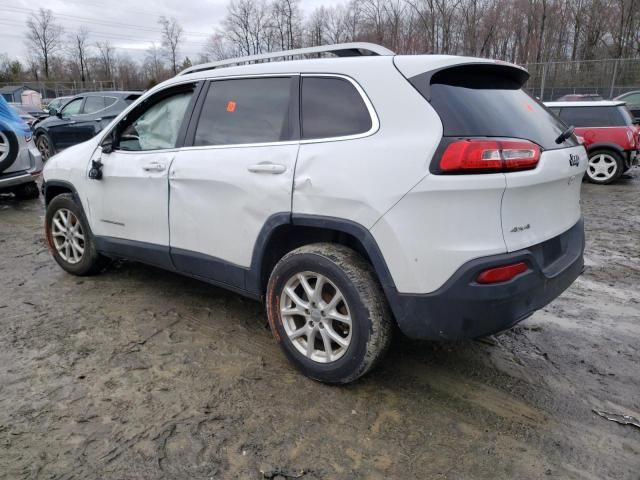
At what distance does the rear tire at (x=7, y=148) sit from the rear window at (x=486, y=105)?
23.0 feet

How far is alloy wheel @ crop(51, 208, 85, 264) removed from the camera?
177 inches

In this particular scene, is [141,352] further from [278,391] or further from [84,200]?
[84,200]

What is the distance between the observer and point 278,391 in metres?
2.84

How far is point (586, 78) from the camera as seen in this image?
23953 mm

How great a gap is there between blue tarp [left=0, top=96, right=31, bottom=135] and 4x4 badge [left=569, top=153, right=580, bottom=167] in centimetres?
761

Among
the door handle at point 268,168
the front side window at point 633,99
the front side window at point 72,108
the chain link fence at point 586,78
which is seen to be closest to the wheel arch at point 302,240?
the door handle at point 268,168

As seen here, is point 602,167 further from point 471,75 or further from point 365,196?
point 365,196

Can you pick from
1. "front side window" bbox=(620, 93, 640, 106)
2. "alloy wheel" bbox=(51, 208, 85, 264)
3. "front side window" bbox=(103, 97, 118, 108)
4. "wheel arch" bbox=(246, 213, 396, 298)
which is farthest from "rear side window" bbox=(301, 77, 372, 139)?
"front side window" bbox=(620, 93, 640, 106)

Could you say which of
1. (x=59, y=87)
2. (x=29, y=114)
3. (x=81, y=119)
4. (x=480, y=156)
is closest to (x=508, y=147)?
(x=480, y=156)

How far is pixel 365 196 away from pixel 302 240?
71cm

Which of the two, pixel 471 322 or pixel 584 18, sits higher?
pixel 584 18

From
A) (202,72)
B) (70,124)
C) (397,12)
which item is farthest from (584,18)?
(202,72)

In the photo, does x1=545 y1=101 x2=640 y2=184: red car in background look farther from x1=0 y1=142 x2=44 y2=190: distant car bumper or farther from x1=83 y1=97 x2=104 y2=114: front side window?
x1=83 y1=97 x2=104 y2=114: front side window

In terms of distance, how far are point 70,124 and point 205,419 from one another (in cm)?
1080
